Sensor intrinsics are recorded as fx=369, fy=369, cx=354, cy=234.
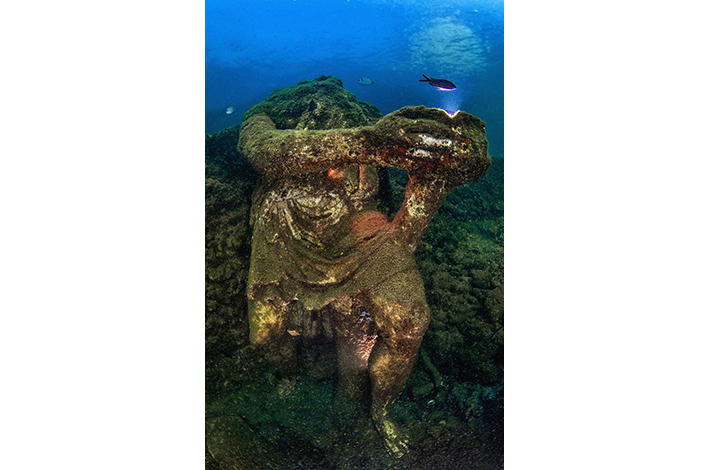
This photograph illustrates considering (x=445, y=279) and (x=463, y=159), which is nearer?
(x=463, y=159)

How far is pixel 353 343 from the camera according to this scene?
2254 mm

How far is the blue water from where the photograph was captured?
2439mm

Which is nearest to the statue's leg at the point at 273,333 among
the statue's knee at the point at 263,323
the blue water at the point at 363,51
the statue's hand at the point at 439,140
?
the statue's knee at the point at 263,323

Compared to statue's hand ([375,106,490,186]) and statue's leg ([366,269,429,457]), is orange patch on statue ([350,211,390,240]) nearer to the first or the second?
statue's leg ([366,269,429,457])

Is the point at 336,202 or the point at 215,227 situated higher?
the point at 336,202

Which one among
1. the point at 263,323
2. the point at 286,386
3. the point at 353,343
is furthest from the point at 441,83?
the point at 286,386

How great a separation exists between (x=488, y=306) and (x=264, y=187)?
1.66m

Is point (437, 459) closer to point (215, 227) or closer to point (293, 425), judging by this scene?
point (293, 425)

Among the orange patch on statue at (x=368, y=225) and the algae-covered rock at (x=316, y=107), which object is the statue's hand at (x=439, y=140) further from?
the algae-covered rock at (x=316, y=107)

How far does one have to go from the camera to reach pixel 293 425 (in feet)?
7.51

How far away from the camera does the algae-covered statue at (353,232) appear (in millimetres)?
1871

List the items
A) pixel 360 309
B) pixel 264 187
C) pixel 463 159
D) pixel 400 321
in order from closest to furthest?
1. pixel 463 159
2. pixel 400 321
3. pixel 360 309
4. pixel 264 187

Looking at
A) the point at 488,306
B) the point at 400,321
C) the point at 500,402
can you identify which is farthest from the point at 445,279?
the point at 500,402

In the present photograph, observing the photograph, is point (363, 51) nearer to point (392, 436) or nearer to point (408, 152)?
point (408, 152)
